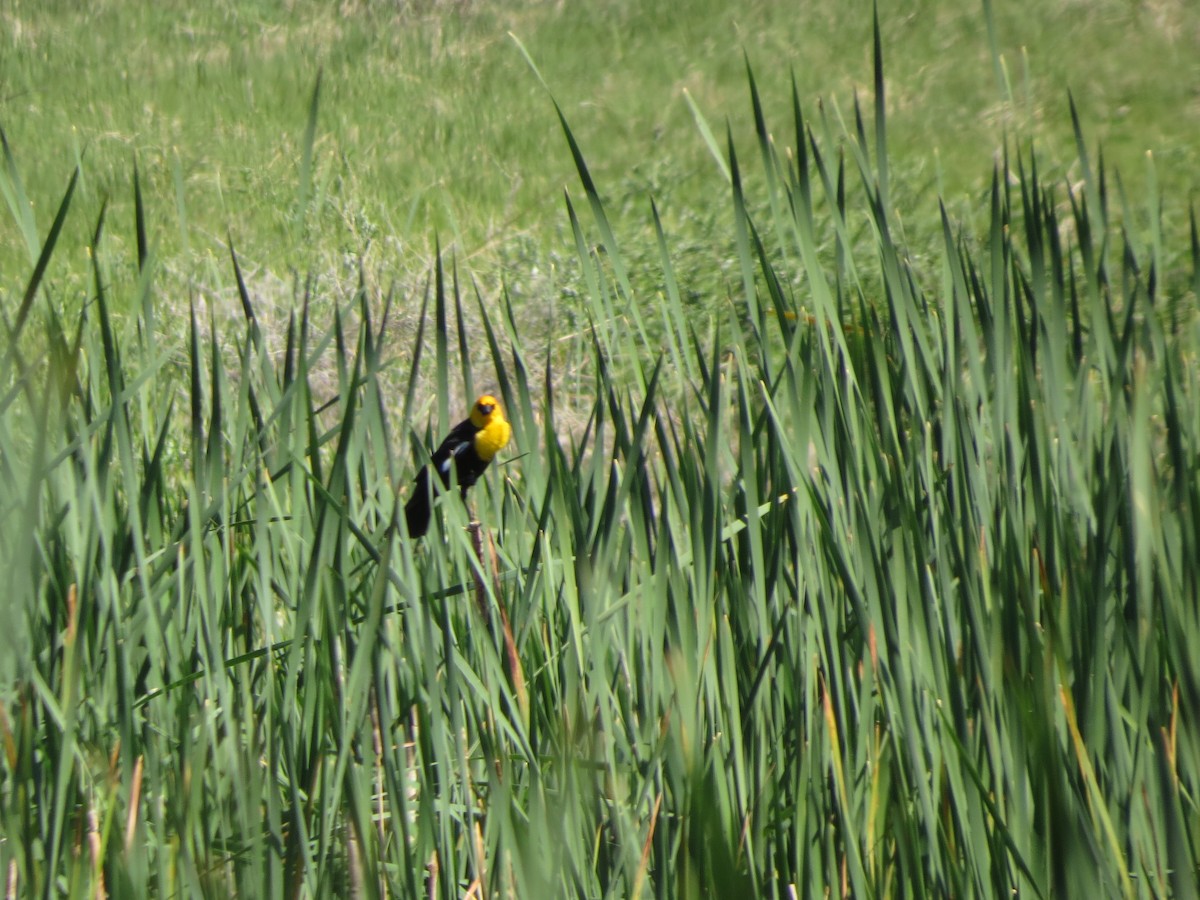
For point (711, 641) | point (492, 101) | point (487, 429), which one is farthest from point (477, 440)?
point (492, 101)

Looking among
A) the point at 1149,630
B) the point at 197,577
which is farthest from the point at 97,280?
the point at 1149,630

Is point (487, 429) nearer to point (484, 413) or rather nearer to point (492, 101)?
point (484, 413)

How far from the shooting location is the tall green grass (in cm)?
87

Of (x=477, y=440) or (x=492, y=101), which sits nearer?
(x=477, y=440)

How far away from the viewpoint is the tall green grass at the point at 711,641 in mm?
870

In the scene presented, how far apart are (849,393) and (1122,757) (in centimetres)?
34

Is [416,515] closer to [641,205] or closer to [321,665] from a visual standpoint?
[321,665]

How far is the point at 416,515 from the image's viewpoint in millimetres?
2436

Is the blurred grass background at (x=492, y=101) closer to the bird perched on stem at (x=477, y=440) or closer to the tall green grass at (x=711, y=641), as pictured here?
the bird perched on stem at (x=477, y=440)

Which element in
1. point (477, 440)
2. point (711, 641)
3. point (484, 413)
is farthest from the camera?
point (484, 413)

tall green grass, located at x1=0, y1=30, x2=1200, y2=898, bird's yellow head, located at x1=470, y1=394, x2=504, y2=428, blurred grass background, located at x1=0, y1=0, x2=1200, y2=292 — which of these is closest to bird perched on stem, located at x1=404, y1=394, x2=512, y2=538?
bird's yellow head, located at x1=470, y1=394, x2=504, y2=428

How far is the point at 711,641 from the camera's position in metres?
1.01

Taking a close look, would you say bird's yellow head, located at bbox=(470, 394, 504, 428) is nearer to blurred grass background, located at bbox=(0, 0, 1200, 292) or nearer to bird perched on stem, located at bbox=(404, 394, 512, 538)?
bird perched on stem, located at bbox=(404, 394, 512, 538)

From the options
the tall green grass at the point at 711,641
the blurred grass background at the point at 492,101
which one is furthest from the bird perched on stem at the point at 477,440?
the blurred grass background at the point at 492,101
